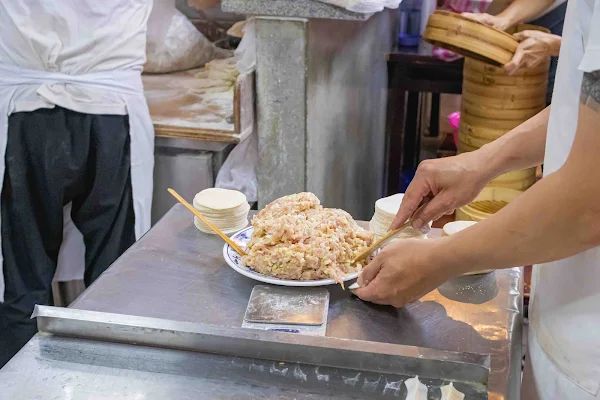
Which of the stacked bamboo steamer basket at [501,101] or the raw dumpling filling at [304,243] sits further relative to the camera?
the stacked bamboo steamer basket at [501,101]

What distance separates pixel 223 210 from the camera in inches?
62.3

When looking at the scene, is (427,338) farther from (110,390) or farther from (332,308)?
(110,390)

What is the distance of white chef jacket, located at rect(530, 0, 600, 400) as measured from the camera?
3.40 ft

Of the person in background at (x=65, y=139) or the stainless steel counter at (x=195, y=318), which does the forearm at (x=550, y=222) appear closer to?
the stainless steel counter at (x=195, y=318)

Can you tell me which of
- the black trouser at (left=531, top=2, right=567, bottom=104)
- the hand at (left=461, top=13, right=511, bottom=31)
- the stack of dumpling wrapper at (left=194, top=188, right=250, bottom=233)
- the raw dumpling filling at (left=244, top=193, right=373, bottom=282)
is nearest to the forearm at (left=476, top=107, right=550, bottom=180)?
the raw dumpling filling at (left=244, top=193, right=373, bottom=282)

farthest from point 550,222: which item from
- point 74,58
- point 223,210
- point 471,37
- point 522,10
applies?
point 522,10

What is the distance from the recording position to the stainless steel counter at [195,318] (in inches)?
42.5

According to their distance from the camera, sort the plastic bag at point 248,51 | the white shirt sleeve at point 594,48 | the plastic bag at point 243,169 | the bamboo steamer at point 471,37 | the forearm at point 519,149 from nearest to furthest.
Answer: the white shirt sleeve at point 594,48
the forearm at point 519,149
the plastic bag at point 248,51
the plastic bag at point 243,169
the bamboo steamer at point 471,37

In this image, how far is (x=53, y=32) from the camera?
2.11m

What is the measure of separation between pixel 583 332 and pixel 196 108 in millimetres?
1743

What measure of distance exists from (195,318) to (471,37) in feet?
5.67

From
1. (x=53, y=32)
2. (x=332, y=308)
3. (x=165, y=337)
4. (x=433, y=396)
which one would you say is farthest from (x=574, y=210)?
(x=53, y=32)

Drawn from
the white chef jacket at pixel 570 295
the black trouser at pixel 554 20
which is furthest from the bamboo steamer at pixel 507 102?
the white chef jacket at pixel 570 295

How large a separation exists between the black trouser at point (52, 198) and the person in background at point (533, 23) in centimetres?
140
